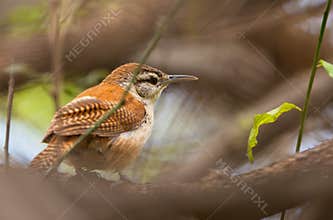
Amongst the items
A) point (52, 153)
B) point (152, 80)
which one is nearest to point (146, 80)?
point (152, 80)

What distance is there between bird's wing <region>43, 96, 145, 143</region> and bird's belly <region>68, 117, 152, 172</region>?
0.17ft

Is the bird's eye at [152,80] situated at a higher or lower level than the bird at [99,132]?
higher

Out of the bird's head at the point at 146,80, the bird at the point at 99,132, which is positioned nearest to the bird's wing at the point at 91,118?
the bird at the point at 99,132

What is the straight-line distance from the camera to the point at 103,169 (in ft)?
10.9

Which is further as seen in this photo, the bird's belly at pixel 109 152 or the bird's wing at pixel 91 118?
the bird's belly at pixel 109 152

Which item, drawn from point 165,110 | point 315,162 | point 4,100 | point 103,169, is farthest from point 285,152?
point 315,162

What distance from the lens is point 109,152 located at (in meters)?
3.26

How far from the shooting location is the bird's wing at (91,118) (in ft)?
9.60

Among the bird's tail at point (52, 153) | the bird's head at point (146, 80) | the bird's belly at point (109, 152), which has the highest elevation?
the bird's head at point (146, 80)

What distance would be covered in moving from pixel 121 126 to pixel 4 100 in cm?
123

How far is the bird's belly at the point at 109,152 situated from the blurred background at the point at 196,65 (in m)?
0.38

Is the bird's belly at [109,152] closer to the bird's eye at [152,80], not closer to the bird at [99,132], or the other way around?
the bird at [99,132]

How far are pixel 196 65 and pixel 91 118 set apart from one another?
1881mm

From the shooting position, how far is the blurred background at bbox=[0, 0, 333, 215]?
4207 millimetres
